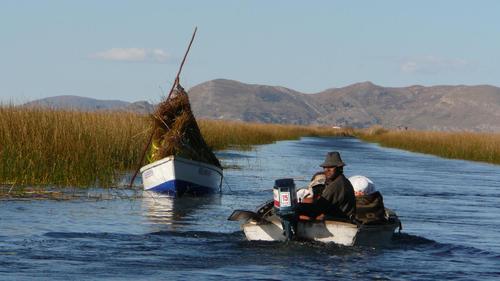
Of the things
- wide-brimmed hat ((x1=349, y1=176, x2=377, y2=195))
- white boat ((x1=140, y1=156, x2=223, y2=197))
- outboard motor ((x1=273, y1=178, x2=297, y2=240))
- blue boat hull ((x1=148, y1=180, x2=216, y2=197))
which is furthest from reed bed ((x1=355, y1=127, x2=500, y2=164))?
outboard motor ((x1=273, y1=178, x2=297, y2=240))

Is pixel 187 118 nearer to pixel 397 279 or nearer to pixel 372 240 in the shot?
pixel 372 240

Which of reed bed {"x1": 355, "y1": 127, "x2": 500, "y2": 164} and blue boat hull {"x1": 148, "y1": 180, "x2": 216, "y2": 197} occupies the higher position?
reed bed {"x1": 355, "y1": 127, "x2": 500, "y2": 164}

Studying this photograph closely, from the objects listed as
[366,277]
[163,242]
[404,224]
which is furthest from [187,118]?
[366,277]

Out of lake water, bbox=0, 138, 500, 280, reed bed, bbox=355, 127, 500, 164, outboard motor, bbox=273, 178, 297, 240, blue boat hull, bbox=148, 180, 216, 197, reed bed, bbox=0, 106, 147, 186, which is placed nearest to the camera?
lake water, bbox=0, 138, 500, 280

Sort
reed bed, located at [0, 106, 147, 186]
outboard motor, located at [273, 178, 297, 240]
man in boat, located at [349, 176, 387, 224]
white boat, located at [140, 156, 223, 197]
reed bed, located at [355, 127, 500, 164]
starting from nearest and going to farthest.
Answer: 1. outboard motor, located at [273, 178, 297, 240]
2. man in boat, located at [349, 176, 387, 224]
3. reed bed, located at [0, 106, 147, 186]
4. white boat, located at [140, 156, 223, 197]
5. reed bed, located at [355, 127, 500, 164]

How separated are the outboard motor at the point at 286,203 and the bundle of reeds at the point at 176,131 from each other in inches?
356

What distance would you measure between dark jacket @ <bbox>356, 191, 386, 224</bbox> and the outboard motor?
1.73m

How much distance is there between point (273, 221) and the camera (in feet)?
49.2

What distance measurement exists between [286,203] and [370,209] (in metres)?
2.35

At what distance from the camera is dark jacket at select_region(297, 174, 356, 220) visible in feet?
49.8

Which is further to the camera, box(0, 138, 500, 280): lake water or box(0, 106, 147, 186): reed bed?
box(0, 106, 147, 186): reed bed

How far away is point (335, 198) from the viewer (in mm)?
15164

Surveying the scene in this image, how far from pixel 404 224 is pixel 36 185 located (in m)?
7.25

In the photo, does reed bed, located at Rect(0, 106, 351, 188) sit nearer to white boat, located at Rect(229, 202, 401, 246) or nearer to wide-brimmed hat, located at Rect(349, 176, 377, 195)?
wide-brimmed hat, located at Rect(349, 176, 377, 195)
